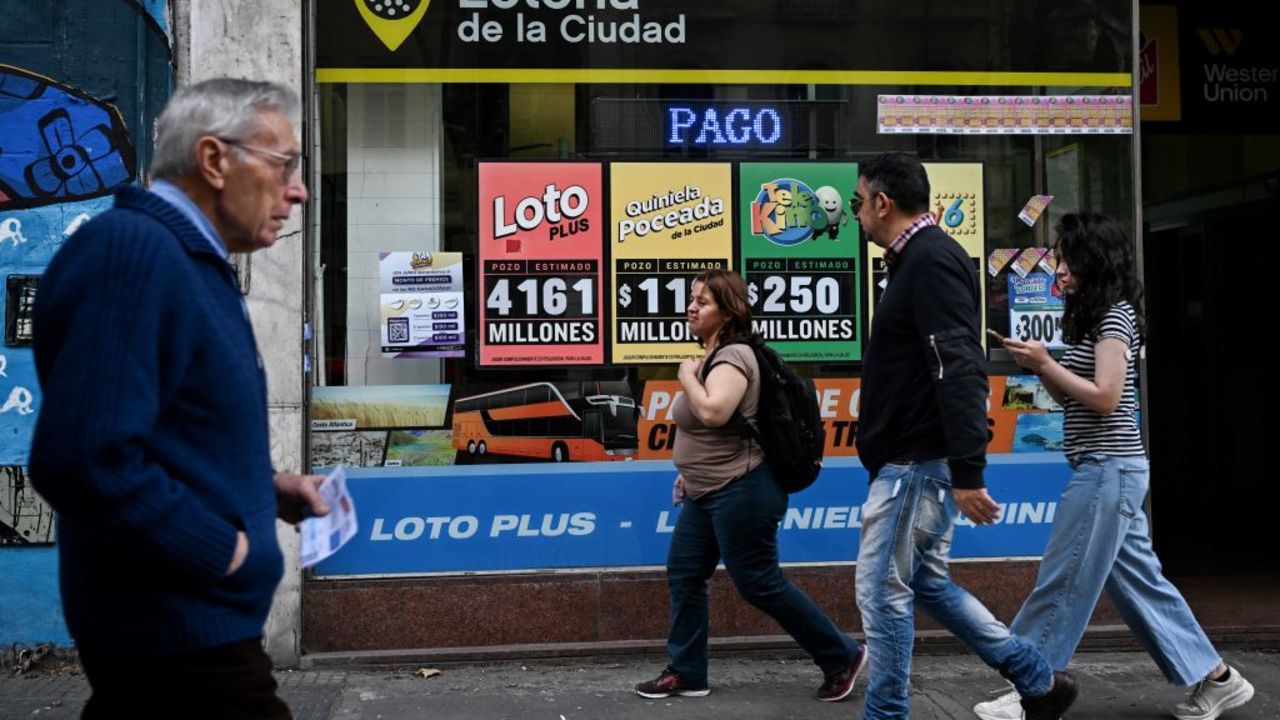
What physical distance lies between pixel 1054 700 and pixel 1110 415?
104 centimetres

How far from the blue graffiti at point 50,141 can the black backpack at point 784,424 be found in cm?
284

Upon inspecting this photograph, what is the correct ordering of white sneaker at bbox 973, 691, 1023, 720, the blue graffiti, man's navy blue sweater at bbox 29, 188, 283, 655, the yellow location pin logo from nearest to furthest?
man's navy blue sweater at bbox 29, 188, 283, 655, white sneaker at bbox 973, 691, 1023, 720, the blue graffiti, the yellow location pin logo

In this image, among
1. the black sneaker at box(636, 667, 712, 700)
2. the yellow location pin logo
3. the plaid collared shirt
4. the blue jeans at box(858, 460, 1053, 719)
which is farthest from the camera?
the yellow location pin logo

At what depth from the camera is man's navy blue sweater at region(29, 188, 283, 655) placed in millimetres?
1912

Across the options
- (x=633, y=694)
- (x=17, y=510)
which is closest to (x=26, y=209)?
(x=17, y=510)

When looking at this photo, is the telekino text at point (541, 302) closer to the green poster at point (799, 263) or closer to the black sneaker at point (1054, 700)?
the green poster at point (799, 263)

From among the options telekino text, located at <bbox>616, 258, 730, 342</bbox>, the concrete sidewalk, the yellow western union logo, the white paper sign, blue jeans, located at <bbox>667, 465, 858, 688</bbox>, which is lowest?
the concrete sidewalk

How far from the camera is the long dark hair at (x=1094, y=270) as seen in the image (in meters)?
4.56


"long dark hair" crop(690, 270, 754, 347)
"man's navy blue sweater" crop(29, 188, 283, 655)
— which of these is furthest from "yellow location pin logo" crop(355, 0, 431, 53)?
"man's navy blue sweater" crop(29, 188, 283, 655)

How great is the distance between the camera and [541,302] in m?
5.78

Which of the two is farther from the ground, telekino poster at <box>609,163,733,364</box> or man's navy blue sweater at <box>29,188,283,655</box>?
telekino poster at <box>609,163,733,364</box>

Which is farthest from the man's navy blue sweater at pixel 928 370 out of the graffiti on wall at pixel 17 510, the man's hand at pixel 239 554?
the graffiti on wall at pixel 17 510

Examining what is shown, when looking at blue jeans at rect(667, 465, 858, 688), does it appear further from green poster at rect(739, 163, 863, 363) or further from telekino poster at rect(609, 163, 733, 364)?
green poster at rect(739, 163, 863, 363)

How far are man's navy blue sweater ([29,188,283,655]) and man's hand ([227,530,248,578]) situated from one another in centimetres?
2
